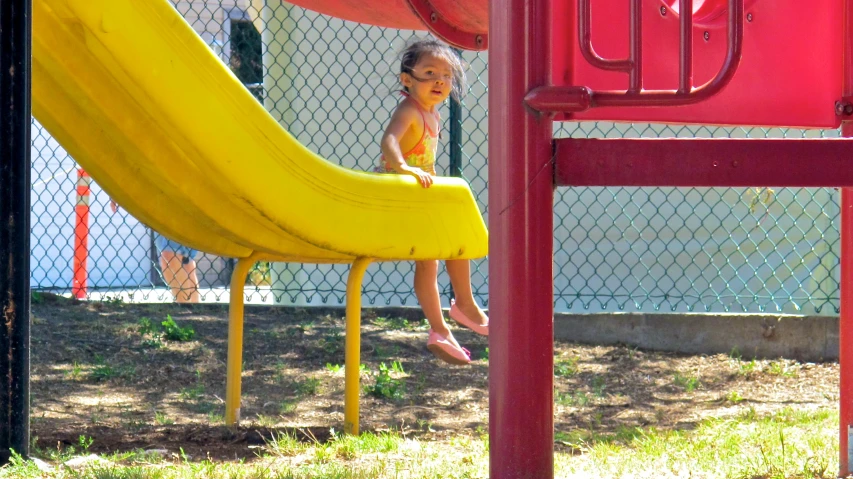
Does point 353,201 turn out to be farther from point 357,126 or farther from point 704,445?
point 357,126

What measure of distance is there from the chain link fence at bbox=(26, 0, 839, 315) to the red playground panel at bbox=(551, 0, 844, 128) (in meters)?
3.77

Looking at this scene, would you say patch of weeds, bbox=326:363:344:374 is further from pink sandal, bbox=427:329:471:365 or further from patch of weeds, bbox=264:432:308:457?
patch of weeds, bbox=264:432:308:457

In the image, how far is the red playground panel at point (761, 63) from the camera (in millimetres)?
2166

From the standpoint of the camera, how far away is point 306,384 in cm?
414

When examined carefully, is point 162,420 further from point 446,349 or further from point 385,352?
point 385,352

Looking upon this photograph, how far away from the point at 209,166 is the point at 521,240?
1.12 meters

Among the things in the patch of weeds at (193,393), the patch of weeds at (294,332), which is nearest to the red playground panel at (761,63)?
the patch of weeds at (193,393)

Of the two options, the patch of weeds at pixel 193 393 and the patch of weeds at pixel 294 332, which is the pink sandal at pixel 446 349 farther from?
→ the patch of weeds at pixel 294 332

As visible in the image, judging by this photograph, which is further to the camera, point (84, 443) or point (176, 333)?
point (176, 333)

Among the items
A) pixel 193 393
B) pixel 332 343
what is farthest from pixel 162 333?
pixel 193 393

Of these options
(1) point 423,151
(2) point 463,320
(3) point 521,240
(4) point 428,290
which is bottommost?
(2) point 463,320

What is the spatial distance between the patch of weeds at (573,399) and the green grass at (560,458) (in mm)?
774

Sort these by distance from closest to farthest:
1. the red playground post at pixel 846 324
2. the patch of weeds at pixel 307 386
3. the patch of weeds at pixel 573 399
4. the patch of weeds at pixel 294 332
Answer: the red playground post at pixel 846 324, the patch of weeds at pixel 573 399, the patch of weeds at pixel 307 386, the patch of weeds at pixel 294 332

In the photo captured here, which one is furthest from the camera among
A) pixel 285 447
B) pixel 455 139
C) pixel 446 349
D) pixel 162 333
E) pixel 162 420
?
pixel 455 139
